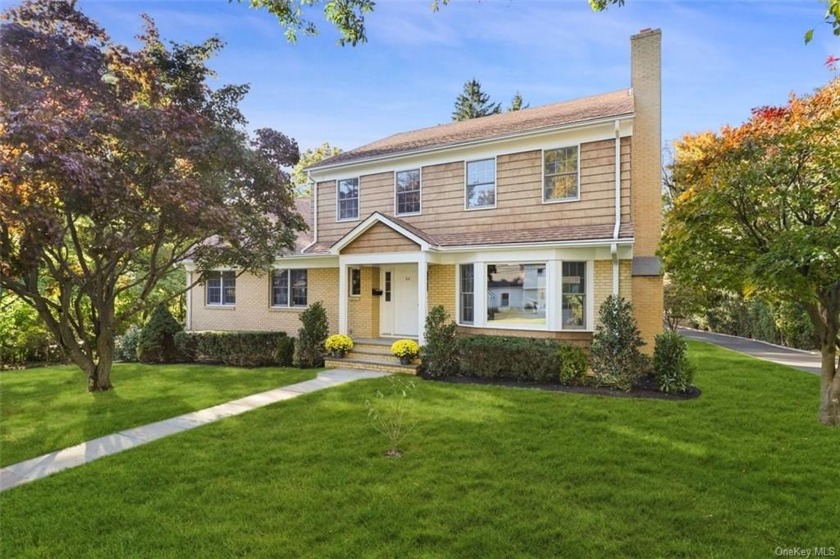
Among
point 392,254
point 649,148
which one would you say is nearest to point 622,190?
point 649,148

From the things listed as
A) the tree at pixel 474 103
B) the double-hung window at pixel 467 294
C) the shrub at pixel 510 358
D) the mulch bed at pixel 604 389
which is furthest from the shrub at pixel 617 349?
the tree at pixel 474 103

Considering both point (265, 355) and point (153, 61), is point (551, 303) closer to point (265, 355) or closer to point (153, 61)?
point (265, 355)

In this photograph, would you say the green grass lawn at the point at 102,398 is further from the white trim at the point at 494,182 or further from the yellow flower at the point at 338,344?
the white trim at the point at 494,182

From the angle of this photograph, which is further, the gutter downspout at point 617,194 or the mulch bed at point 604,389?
the gutter downspout at point 617,194

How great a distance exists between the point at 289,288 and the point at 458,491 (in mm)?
12090

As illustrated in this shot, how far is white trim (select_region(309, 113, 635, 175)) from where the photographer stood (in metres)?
11.2

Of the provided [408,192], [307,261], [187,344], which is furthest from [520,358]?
[187,344]

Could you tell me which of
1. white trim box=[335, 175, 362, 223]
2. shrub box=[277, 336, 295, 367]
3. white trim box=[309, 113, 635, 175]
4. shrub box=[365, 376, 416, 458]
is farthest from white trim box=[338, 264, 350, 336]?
shrub box=[365, 376, 416, 458]

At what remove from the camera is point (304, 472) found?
5.27 metres

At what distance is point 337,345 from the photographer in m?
12.8

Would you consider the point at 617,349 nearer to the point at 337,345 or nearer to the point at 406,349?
the point at 406,349

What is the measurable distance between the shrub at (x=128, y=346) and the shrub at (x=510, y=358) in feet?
36.2

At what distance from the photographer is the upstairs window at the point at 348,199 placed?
49.7ft

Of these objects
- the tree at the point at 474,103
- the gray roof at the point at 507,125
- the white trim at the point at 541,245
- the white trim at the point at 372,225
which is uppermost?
the tree at the point at 474,103
